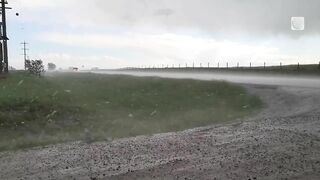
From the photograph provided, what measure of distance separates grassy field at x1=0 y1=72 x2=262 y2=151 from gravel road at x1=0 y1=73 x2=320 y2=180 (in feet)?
7.29

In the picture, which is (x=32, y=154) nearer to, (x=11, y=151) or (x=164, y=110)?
(x=11, y=151)

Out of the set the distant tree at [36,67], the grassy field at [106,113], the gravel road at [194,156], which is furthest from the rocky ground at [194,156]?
the distant tree at [36,67]

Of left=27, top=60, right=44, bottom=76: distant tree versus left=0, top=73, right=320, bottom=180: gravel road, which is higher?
left=27, top=60, right=44, bottom=76: distant tree

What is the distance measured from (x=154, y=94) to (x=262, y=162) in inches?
720

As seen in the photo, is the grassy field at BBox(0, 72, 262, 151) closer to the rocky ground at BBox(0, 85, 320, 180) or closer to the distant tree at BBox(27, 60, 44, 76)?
the rocky ground at BBox(0, 85, 320, 180)

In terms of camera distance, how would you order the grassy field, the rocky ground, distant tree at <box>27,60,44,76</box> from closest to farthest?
the rocky ground, the grassy field, distant tree at <box>27,60,44,76</box>

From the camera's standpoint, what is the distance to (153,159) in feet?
35.4

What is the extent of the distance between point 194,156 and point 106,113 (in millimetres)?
10380

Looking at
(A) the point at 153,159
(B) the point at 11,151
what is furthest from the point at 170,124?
(A) the point at 153,159

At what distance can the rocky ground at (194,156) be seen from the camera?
9516 mm

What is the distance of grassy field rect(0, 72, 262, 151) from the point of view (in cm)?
1655

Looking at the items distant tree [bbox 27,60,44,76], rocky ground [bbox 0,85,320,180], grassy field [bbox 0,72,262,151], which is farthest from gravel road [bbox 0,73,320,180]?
distant tree [bbox 27,60,44,76]

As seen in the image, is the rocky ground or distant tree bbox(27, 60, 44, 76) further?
distant tree bbox(27, 60, 44, 76)

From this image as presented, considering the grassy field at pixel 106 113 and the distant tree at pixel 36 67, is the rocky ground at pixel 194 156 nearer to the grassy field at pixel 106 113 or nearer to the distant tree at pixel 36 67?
the grassy field at pixel 106 113
